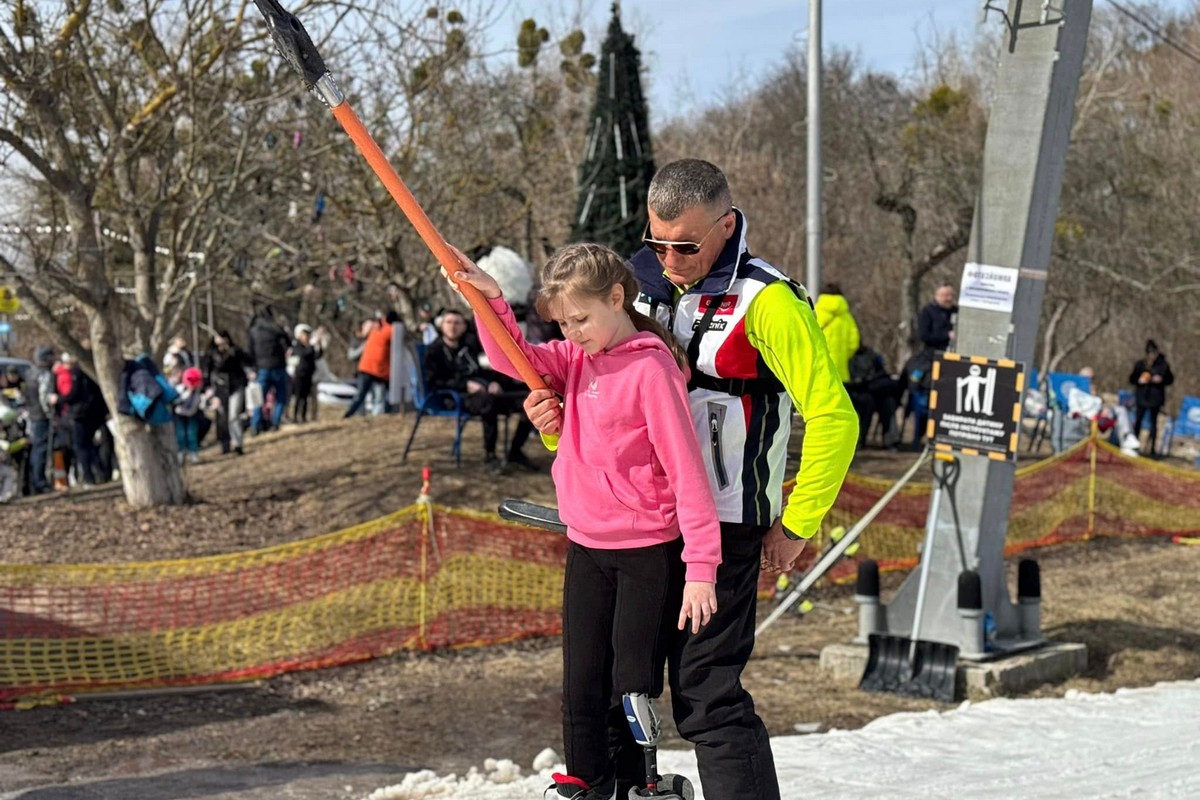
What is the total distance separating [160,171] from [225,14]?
4.83 feet

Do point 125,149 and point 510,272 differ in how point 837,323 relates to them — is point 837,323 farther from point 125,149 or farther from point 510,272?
point 125,149

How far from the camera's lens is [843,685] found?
24.6 ft

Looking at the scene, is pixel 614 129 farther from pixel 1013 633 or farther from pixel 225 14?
pixel 1013 633

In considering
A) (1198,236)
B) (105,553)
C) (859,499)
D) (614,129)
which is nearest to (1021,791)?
(859,499)

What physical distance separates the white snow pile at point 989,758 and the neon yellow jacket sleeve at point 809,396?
1.92 m

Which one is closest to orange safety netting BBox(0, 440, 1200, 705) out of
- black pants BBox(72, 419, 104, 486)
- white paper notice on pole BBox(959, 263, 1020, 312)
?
white paper notice on pole BBox(959, 263, 1020, 312)

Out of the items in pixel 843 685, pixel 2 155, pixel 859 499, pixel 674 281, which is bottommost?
pixel 843 685

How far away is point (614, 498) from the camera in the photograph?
132 inches

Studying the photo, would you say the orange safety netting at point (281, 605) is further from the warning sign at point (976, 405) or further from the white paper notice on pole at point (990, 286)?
the white paper notice on pole at point (990, 286)

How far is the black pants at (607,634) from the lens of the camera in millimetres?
3354

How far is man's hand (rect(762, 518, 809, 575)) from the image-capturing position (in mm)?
3393

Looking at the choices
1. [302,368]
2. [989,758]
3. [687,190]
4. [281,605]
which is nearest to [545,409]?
[687,190]

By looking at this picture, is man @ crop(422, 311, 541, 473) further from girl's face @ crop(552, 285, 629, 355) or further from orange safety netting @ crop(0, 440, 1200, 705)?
girl's face @ crop(552, 285, 629, 355)

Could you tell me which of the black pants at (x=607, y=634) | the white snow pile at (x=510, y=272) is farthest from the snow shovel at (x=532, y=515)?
the white snow pile at (x=510, y=272)
